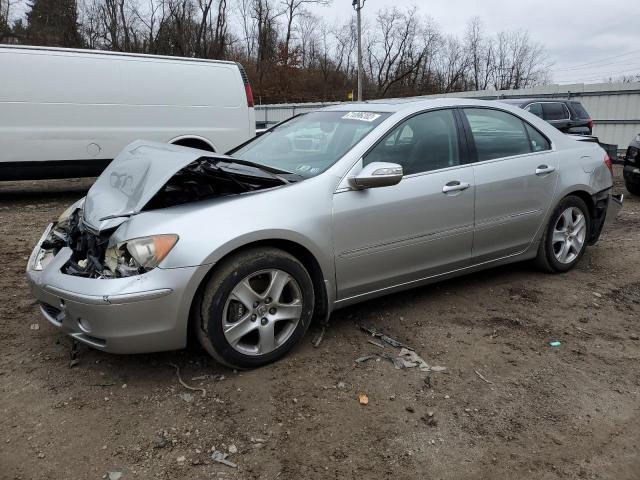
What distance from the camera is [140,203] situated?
9.80 feet

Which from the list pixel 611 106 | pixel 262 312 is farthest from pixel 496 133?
pixel 611 106

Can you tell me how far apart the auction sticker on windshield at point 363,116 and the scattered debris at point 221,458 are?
2338mm

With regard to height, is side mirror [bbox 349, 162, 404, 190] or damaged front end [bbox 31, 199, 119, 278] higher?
side mirror [bbox 349, 162, 404, 190]

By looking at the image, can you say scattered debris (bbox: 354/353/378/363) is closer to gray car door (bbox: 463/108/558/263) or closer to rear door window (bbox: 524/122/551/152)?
gray car door (bbox: 463/108/558/263)

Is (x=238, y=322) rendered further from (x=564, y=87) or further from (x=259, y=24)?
(x=259, y=24)

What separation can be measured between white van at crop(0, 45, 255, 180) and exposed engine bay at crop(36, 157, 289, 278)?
16.6ft

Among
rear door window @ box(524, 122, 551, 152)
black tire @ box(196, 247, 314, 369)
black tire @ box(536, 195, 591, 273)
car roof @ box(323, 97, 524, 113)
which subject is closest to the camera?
black tire @ box(196, 247, 314, 369)

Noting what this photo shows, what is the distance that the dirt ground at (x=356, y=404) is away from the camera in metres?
2.33

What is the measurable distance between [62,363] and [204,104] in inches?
245

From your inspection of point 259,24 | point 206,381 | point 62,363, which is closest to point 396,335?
point 206,381

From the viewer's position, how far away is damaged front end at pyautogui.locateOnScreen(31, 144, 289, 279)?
2748 millimetres

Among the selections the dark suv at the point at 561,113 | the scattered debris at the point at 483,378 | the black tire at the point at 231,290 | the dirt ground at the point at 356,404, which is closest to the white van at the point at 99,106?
the dirt ground at the point at 356,404

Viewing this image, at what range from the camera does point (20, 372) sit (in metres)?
3.05

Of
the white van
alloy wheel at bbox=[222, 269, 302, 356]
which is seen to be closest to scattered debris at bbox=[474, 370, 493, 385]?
alloy wheel at bbox=[222, 269, 302, 356]
